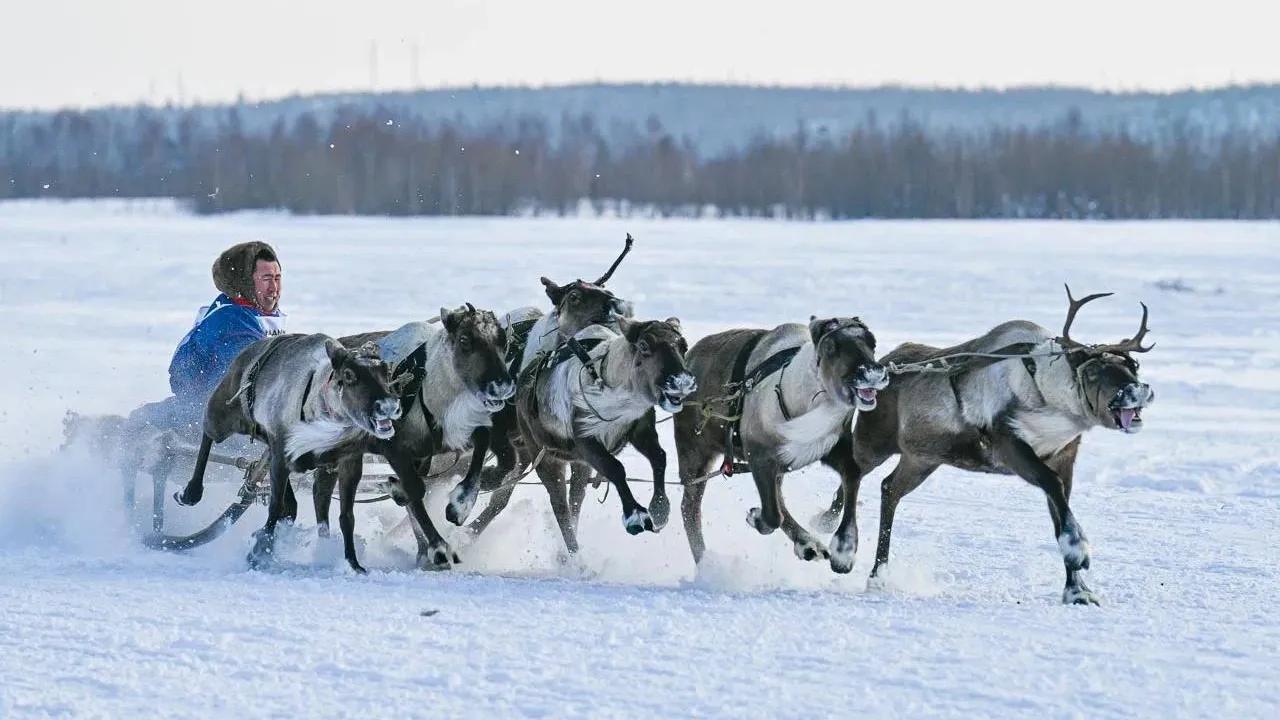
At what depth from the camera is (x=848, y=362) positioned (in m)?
7.14

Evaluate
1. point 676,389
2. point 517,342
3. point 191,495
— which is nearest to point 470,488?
point 517,342

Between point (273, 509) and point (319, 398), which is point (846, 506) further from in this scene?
point (273, 509)

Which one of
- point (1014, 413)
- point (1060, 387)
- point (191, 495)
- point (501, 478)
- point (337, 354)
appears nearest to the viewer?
point (1060, 387)

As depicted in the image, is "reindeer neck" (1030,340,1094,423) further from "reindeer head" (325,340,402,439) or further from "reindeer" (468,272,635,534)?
"reindeer head" (325,340,402,439)

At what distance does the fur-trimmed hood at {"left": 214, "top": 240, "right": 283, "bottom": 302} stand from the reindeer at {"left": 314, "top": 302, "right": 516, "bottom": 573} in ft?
5.77

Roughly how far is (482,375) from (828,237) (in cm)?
4093

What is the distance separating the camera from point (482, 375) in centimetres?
773

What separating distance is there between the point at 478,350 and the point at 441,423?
460mm

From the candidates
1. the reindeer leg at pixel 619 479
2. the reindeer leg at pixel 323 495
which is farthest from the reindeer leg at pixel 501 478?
the reindeer leg at pixel 323 495

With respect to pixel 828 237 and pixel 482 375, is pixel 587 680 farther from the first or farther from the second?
pixel 828 237

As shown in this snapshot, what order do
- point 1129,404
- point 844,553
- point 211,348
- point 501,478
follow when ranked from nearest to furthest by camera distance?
point 1129,404 → point 844,553 → point 501,478 → point 211,348

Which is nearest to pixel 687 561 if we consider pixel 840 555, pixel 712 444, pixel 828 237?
pixel 712 444

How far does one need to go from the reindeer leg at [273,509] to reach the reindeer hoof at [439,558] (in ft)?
2.37

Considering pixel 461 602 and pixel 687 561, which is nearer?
pixel 461 602
